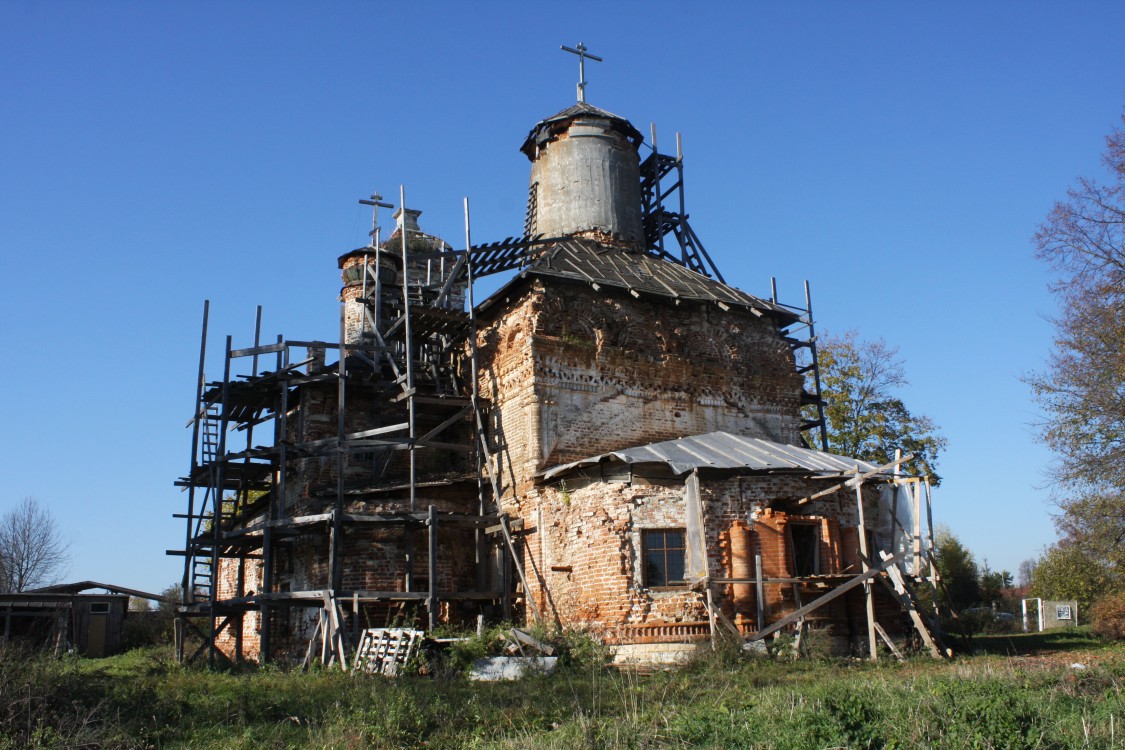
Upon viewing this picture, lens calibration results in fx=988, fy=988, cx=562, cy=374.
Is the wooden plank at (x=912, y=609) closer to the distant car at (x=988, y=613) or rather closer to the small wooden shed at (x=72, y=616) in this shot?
the distant car at (x=988, y=613)

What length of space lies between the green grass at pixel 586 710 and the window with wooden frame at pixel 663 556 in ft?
9.77

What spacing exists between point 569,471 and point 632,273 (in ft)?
19.3

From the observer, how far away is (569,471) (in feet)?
57.2

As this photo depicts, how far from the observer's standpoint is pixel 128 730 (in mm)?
9625

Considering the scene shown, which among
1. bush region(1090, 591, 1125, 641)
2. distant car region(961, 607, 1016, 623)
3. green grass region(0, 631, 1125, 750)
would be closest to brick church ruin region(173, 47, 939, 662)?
green grass region(0, 631, 1125, 750)

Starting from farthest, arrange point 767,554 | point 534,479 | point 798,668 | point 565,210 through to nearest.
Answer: point 565,210 → point 534,479 → point 767,554 → point 798,668

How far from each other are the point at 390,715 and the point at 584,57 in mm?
20304

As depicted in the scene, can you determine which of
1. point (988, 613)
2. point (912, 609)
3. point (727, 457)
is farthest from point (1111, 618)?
point (988, 613)

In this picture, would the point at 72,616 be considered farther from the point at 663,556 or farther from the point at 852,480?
the point at 852,480

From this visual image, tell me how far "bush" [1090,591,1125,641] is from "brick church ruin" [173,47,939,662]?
17.4ft

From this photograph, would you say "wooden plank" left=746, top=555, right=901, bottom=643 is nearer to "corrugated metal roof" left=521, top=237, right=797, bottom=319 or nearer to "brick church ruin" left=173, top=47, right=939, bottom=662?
"brick church ruin" left=173, top=47, right=939, bottom=662

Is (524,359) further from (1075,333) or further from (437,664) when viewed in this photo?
(1075,333)

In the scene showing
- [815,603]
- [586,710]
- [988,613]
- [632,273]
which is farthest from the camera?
[988,613]

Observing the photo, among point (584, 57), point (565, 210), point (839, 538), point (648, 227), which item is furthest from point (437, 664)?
point (584, 57)
